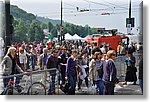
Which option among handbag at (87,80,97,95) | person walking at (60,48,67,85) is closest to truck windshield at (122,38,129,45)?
handbag at (87,80,97,95)

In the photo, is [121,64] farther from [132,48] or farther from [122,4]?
[122,4]

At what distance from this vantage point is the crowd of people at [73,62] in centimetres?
946

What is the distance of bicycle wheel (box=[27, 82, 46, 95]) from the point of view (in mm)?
9539

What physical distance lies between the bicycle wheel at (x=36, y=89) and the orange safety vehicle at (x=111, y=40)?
105 cm

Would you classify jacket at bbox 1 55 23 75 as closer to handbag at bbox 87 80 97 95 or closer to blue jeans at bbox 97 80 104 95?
handbag at bbox 87 80 97 95

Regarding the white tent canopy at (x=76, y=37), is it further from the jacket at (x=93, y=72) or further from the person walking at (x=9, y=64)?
the person walking at (x=9, y=64)

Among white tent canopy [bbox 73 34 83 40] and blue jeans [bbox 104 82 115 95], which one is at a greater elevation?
white tent canopy [bbox 73 34 83 40]

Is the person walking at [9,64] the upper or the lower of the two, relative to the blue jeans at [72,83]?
upper

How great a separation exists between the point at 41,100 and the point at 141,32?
1.88 metres

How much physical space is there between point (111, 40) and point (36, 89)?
140 cm

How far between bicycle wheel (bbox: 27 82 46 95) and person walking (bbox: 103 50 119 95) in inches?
39.0

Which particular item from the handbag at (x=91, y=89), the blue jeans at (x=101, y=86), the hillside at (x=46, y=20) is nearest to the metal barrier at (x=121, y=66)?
the blue jeans at (x=101, y=86)

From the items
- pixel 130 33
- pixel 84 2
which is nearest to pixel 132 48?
pixel 130 33

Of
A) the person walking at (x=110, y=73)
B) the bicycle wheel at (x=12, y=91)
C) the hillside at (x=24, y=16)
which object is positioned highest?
A: the hillside at (x=24, y=16)
